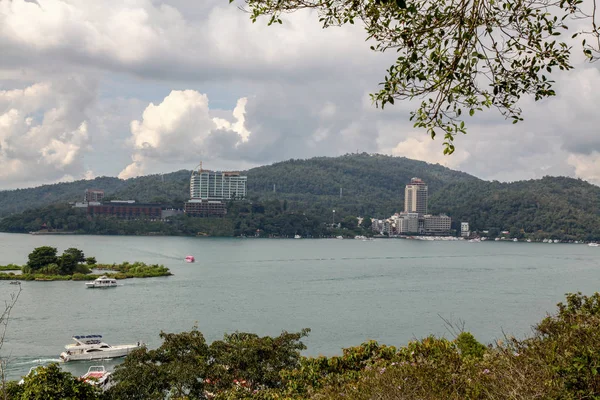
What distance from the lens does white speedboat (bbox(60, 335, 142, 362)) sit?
18953 mm

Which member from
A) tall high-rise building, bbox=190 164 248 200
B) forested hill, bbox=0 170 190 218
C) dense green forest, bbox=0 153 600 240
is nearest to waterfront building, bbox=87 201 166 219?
dense green forest, bbox=0 153 600 240

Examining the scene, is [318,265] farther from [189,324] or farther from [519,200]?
[519,200]

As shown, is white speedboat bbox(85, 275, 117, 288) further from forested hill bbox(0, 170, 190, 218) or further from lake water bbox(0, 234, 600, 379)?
forested hill bbox(0, 170, 190, 218)

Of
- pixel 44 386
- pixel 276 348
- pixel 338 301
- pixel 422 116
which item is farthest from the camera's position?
pixel 338 301

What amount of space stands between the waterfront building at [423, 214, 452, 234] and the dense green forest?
288cm

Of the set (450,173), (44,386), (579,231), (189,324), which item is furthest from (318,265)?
(450,173)

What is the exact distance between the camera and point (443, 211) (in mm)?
122188

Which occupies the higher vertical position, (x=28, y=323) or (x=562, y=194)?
(x=562, y=194)

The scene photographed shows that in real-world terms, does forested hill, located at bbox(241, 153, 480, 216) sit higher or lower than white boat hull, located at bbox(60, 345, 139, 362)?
higher

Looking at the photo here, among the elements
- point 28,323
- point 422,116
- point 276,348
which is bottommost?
point 28,323

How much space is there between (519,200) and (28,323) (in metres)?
96.1

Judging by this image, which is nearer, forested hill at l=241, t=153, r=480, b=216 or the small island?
the small island

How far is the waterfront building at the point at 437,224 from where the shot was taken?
113125mm

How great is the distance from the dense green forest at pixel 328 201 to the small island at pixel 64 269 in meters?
48.2
